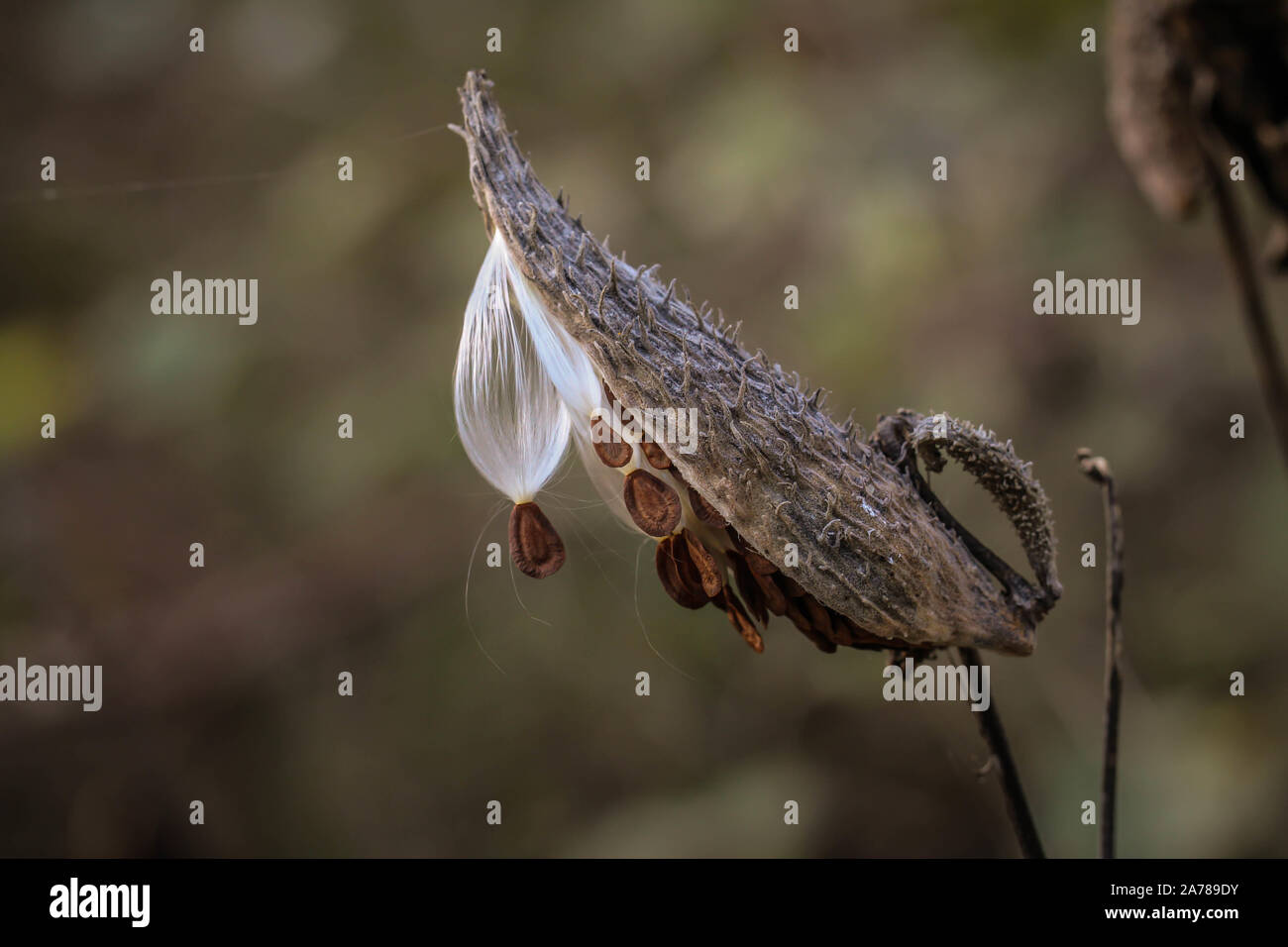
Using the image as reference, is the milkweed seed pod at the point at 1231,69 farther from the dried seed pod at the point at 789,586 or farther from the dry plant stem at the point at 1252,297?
the dried seed pod at the point at 789,586

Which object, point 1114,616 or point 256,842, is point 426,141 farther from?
point 1114,616

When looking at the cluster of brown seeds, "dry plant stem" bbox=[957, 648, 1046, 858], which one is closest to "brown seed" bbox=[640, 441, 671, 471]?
the cluster of brown seeds

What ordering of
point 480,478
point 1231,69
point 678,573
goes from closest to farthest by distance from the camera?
point 1231,69
point 678,573
point 480,478

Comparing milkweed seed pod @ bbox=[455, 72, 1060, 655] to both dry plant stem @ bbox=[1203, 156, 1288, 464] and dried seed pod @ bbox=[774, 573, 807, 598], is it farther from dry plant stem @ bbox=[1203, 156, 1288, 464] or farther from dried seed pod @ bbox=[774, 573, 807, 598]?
dry plant stem @ bbox=[1203, 156, 1288, 464]

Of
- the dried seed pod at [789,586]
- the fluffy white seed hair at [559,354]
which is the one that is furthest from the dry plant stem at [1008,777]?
the fluffy white seed hair at [559,354]

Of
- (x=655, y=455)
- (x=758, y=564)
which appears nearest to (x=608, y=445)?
(x=655, y=455)

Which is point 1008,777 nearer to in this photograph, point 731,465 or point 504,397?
point 731,465
